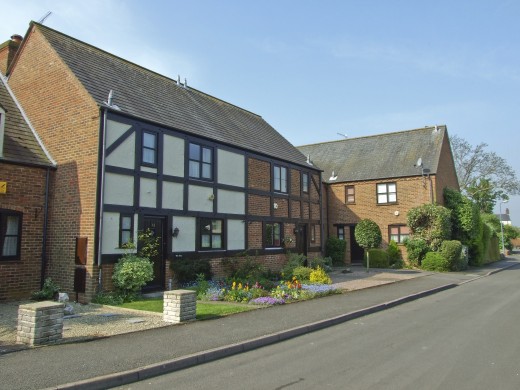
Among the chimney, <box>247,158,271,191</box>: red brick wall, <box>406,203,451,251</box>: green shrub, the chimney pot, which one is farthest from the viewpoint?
<box>406,203,451,251</box>: green shrub

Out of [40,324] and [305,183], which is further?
[305,183]

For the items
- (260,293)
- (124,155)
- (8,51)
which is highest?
(8,51)

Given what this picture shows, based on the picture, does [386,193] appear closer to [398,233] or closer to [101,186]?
[398,233]

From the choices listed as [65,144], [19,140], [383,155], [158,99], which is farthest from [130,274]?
[383,155]

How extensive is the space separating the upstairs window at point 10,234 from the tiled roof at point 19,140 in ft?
5.40

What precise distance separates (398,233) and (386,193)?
2.82 m

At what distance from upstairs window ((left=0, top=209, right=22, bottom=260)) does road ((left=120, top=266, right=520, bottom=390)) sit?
8.83 meters

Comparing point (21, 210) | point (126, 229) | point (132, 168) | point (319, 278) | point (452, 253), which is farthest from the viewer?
point (452, 253)

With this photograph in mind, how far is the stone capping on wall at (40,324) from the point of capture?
24.5 feet

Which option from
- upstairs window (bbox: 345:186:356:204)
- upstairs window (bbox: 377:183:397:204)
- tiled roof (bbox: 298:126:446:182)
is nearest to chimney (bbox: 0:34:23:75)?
tiled roof (bbox: 298:126:446:182)

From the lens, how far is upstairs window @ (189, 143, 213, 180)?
16.3m

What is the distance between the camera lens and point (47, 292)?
12.6 m

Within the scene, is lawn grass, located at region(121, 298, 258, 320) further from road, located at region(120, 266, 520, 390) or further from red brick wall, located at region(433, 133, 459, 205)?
red brick wall, located at region(433, 133, 459, 205)

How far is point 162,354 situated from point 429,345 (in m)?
4.69
